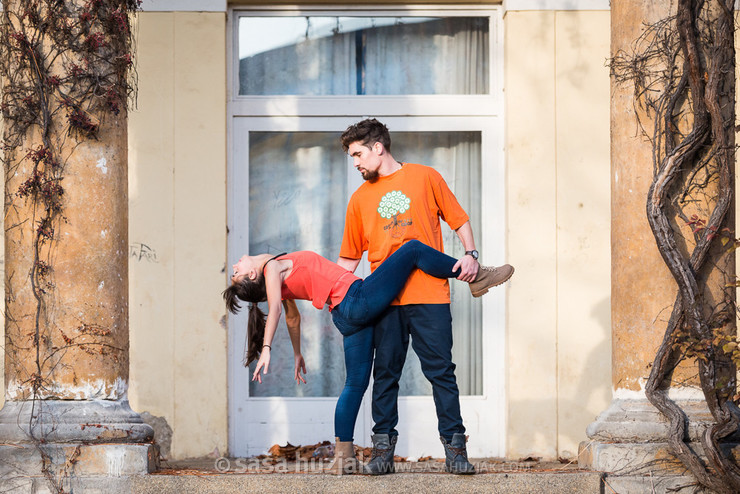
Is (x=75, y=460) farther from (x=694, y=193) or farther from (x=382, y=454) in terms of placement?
(x=694, y=193)

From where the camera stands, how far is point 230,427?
7.22m

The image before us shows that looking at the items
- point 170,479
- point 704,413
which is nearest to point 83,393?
point 170,479

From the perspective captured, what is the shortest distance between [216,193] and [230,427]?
1791 millimetres

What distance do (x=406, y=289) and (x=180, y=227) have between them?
9.47 ft

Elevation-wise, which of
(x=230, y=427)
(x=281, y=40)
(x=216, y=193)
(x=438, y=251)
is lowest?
(x=230, y=427)

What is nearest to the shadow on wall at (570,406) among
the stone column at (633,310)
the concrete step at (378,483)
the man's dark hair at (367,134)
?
the stone column at (633,310)

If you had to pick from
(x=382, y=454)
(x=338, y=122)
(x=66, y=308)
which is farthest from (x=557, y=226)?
(x=66, y=308)

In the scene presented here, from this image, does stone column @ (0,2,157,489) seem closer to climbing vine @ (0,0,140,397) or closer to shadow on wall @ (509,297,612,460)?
climbing vine @ (0,0,140,397)

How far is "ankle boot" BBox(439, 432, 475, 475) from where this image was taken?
15.4 feet

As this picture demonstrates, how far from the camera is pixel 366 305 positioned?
15.5ft

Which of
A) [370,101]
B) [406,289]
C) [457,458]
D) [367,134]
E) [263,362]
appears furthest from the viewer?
[370,101]

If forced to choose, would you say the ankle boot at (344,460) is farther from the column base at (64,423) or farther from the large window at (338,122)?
the large window at (338,122)

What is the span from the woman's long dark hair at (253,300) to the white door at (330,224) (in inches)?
90.9

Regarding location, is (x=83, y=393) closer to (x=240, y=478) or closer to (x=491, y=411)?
(x=240, y=478)
